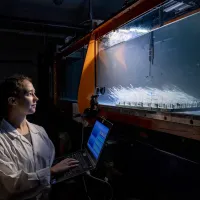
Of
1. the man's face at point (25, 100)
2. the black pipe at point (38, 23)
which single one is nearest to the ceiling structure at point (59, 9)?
the black pipe at point (38, 23)

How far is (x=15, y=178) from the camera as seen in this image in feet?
3.09

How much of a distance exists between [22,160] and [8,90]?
1.21 ft

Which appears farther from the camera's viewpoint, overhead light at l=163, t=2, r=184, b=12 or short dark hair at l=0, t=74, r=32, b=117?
short dark hair at l=0, t=74, r=32, b=117

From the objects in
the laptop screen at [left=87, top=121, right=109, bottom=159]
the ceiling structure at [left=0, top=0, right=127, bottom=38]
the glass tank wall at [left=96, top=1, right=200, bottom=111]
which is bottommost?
the laptop screen at [left=87, top=121, right=109, bottom=159]

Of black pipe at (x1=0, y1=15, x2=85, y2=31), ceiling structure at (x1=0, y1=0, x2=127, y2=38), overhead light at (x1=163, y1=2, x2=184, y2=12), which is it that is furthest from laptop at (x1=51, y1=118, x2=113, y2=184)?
ceiling structure at (x1=0, y1=0, x2=127, y2=38)

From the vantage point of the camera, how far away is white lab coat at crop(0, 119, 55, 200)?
947mm

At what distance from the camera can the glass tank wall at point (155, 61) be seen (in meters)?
1.12

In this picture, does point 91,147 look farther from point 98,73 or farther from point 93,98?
point 98,73

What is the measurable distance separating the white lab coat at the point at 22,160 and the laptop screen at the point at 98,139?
244 millimetres

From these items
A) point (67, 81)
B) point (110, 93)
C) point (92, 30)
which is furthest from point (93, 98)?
point (67, 81)

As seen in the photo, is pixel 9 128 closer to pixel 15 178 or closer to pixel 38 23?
pixel 15 178

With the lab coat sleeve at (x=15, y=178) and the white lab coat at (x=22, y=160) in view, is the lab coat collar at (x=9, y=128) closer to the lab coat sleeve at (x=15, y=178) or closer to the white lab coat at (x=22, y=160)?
the white lab coat at (x=22, y=160)

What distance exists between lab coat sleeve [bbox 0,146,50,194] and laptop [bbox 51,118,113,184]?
0.35 feet

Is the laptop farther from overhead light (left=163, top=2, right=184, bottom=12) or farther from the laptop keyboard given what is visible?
overhead light (left=163, top=2, right=184, bottom=12)
